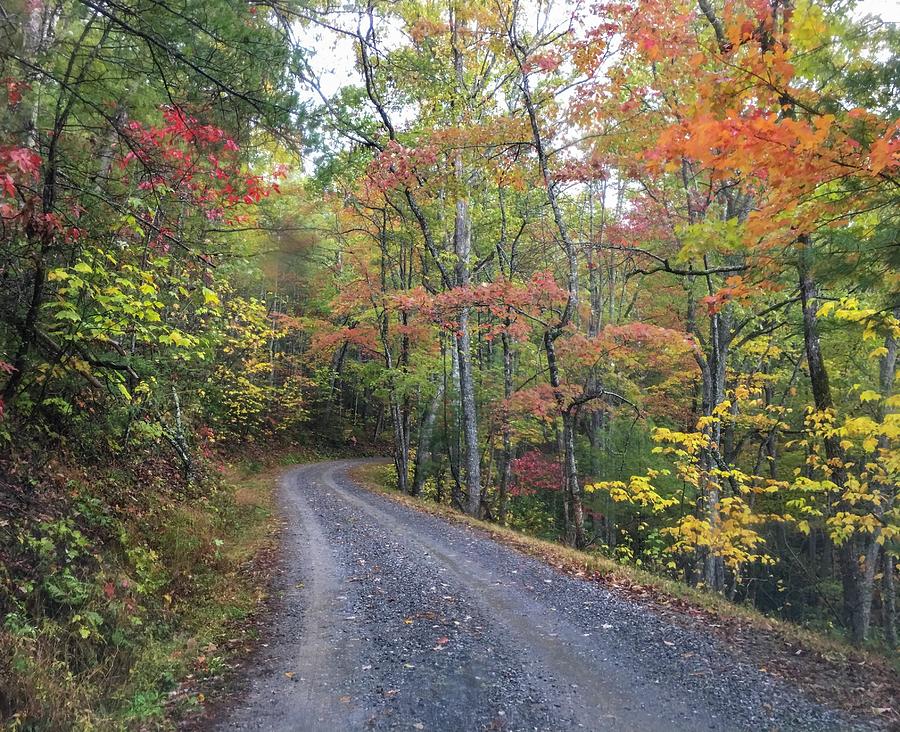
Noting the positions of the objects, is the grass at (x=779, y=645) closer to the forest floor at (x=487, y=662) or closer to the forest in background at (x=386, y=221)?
the forest floor at (x=487, y=662)

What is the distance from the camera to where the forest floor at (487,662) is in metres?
3.61

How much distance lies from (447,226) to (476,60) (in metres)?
4.50

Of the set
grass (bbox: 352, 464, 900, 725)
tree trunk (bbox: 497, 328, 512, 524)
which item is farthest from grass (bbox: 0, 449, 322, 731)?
tree trunk (bbox: 497, 328, 512, 524)

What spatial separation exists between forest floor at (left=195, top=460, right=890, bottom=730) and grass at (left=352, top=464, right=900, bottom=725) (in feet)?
0.47

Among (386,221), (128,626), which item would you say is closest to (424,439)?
(386,221)

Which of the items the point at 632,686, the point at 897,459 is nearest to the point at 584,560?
the point at 632,686

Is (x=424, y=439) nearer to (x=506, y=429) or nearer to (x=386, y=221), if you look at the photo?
(x=506, y=429)

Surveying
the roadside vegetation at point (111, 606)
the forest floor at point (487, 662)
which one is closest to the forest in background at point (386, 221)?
the roadside vegetation at point (111, 606)

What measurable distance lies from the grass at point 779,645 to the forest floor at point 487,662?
14cm

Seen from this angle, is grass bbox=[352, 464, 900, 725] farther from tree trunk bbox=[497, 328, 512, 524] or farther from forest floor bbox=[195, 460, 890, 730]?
tree trunk bbox=[497, 328, 512, 524]

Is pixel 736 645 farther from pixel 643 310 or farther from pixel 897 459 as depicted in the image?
pixel 643 310

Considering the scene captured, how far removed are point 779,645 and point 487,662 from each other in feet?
9.45

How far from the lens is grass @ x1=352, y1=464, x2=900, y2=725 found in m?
4.05

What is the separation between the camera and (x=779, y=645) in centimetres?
491
